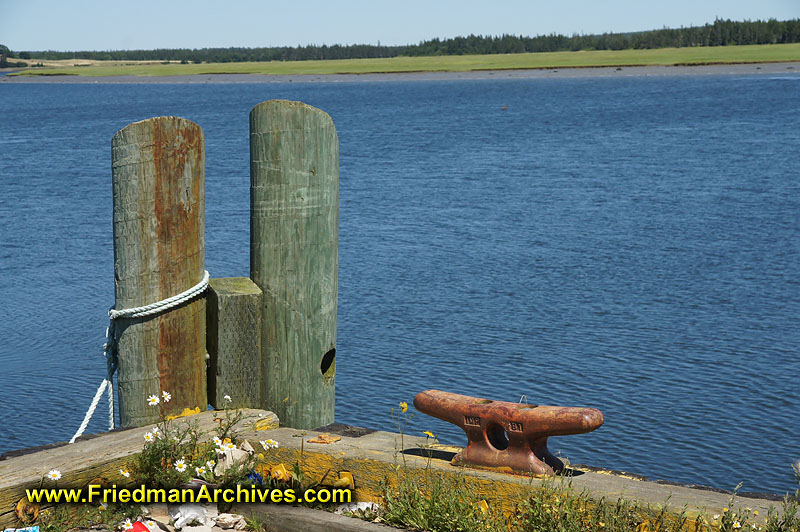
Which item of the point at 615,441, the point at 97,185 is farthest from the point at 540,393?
the point at 97,185

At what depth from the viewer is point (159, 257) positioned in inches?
181

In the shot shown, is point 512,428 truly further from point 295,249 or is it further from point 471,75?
point 471,75

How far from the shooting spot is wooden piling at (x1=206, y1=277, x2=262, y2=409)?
4777 millimetres

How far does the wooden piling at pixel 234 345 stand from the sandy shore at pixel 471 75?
107502 mm

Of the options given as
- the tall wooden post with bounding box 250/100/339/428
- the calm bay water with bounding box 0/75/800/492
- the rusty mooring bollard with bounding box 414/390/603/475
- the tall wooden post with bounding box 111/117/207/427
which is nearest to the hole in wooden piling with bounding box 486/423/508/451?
the rusty mooring bollard with bounding box 414/390/603/475

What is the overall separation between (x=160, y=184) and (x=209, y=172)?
2532cm

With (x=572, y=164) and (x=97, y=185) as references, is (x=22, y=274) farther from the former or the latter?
(x=572, y=164)

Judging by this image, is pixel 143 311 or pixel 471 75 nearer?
pixel 143 311

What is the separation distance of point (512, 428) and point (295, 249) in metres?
1.56

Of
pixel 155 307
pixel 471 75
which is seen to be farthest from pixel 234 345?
pixel 471 75

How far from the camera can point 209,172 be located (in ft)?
96.1

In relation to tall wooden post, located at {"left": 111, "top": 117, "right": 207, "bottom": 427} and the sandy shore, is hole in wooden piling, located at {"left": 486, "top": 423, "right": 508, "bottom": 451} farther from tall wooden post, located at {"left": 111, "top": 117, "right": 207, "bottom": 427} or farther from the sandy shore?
the sandy shore

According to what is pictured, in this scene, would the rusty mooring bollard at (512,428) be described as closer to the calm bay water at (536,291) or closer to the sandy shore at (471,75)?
the calm bay water at (536,291)

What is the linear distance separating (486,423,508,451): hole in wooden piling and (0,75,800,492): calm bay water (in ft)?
14.2
